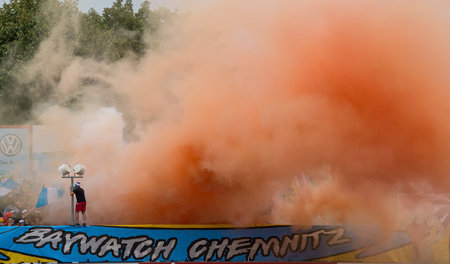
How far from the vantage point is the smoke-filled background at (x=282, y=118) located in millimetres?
20188

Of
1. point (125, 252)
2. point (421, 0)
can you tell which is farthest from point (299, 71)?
point (125, 252)

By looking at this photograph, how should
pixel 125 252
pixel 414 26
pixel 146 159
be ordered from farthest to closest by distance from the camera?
pixel 146 159 → pixel 125 252 → pixel 414 26

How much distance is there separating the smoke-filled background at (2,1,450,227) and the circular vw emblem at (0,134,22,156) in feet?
31.7

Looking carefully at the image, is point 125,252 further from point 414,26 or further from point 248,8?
point 414,26

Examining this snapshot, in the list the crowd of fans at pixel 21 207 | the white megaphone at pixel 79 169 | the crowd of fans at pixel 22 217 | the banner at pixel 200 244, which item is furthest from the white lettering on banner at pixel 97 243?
the crowd of fans at pixel 22 217

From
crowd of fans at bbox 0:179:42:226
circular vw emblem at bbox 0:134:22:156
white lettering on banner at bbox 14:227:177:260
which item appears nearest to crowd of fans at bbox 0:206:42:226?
crowd of fans at bbox 0:179:42:226

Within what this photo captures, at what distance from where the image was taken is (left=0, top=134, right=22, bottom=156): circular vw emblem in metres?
33.6

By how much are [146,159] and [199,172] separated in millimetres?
1931

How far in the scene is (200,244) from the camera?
2145cm

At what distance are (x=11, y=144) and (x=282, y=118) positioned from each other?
56.8 ft

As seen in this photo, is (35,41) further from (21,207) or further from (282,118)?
(282,118)

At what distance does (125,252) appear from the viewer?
2139 centimetres

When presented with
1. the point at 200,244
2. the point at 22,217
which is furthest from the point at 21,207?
the point at 200,244

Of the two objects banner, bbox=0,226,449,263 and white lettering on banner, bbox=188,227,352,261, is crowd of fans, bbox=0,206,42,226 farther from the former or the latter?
white lettering on banner, bbox=188,227,352,261
